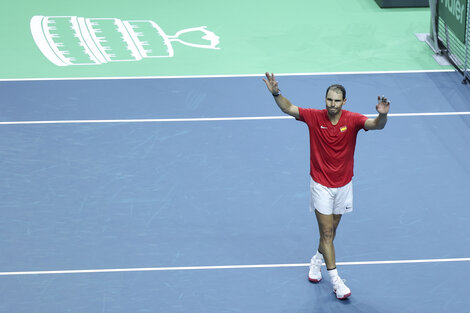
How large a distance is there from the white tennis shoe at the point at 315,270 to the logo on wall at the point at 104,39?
23.1 feet

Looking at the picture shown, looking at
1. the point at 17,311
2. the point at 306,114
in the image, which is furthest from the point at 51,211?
the point at 306,114

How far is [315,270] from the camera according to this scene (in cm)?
878

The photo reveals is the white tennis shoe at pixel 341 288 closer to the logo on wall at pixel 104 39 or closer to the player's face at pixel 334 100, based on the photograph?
the player's face at pixel 334 100

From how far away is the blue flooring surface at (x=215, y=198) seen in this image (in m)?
8.69

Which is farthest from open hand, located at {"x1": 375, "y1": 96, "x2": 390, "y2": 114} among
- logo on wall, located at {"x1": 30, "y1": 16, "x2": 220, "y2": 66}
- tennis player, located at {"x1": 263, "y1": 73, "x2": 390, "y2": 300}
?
logo on wall, located at {"x1": 30, "y1": 16, "x2": 220, "y2": 66}

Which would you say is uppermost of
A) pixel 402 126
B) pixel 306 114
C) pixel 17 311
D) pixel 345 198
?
pixel 306 114

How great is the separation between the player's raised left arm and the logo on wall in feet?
24.7

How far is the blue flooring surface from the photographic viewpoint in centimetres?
869

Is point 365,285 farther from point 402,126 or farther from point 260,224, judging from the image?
point 402,126

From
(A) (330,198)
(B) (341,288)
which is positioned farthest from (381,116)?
(B) (341,288)

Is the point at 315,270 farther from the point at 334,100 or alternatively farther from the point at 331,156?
the point at 334,100

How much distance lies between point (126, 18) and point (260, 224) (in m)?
8.02

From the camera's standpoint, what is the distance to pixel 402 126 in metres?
12.3

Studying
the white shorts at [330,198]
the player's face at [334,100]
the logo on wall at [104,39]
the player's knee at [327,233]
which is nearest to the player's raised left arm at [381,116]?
the player's face at [334,100]
